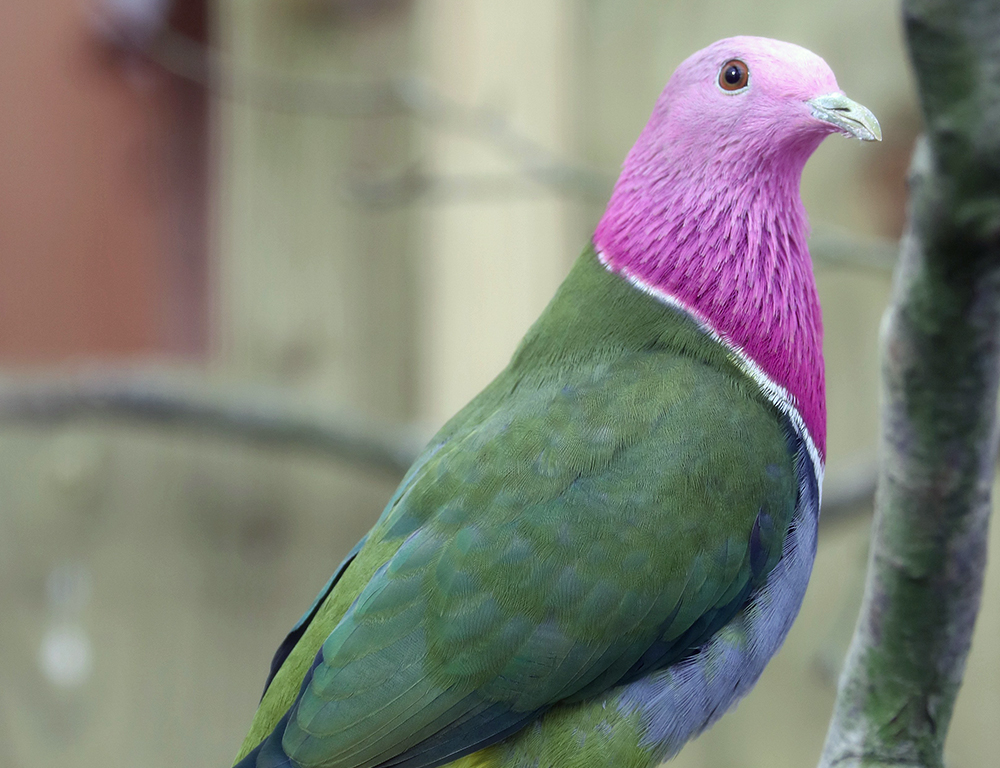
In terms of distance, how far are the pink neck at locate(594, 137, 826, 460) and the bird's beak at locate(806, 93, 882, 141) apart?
78 mm

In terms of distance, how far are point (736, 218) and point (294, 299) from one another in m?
1.06

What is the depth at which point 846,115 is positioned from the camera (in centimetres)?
89

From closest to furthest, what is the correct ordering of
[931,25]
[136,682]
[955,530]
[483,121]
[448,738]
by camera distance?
[931,25] < [955,530] < [448,738] < [483,121] < [136,682]

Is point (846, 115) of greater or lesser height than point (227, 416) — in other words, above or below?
above

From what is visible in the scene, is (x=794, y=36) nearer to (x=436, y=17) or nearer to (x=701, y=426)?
(x=436, y=17)

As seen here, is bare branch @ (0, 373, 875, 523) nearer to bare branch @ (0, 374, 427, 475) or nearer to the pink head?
bare branch @ (0, 374, 427, 475)

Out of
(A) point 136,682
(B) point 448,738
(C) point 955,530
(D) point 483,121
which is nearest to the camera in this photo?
(C) point 955,530

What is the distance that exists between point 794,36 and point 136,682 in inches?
59.6

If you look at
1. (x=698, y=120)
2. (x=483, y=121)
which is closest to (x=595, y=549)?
(x=698, y=120)

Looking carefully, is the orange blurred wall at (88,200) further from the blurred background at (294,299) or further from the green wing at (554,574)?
the green wing at (554,574)

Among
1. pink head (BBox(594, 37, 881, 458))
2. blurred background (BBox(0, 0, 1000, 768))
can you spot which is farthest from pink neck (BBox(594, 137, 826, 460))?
blurred background (BBox(0, 0, 1000, 768))

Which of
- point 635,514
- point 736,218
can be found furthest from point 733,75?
point 635,514

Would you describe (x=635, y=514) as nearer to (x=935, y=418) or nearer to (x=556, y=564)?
(x=556, y=564)

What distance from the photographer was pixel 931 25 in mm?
478
